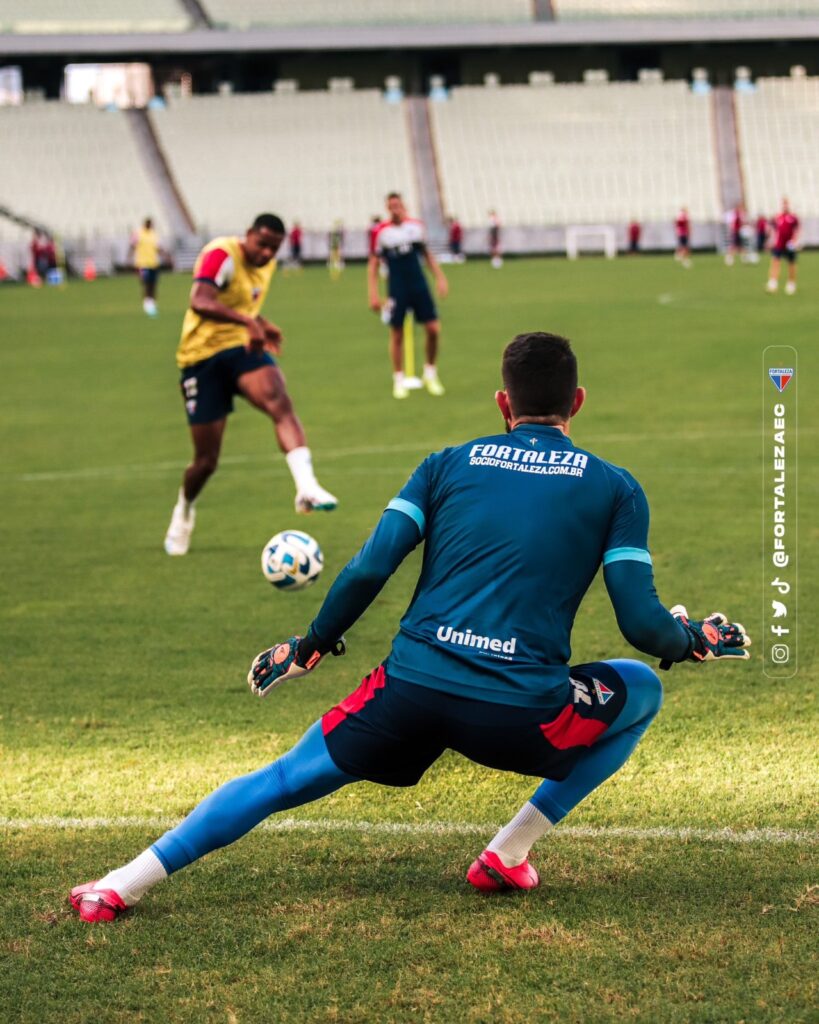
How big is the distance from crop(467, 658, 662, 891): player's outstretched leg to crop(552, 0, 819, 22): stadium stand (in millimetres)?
59671

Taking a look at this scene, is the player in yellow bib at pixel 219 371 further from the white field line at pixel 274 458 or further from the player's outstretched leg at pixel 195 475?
the white field line at pixel 274 458

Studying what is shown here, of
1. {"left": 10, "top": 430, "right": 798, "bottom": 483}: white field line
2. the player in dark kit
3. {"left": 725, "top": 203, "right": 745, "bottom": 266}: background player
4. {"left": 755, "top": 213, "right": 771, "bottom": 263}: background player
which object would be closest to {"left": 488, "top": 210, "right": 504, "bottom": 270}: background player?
{"left": 725, "top": 203, "right": 745, "bottom": 266}: background player

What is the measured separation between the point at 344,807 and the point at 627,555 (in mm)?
1723

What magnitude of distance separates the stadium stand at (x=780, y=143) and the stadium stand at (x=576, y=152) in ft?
5.06

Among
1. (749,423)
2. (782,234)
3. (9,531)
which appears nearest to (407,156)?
(782,234)

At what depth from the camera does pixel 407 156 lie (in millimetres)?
59219

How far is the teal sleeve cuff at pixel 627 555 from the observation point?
3830mm

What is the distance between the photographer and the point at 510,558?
3818 millimetres

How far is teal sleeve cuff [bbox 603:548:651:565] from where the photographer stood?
151 inches

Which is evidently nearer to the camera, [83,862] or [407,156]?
[83,862]

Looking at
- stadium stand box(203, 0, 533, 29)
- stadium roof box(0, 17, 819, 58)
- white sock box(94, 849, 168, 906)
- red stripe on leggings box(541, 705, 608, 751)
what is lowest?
white sock box(94, 849, 168, 906)

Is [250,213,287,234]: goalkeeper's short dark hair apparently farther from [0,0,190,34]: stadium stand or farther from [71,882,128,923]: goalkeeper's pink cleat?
[0,0,190,34]: stadium stand

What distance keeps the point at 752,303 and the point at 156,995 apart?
26859 millimetres

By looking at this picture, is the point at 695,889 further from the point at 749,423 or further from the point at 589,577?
the point at 749,423
